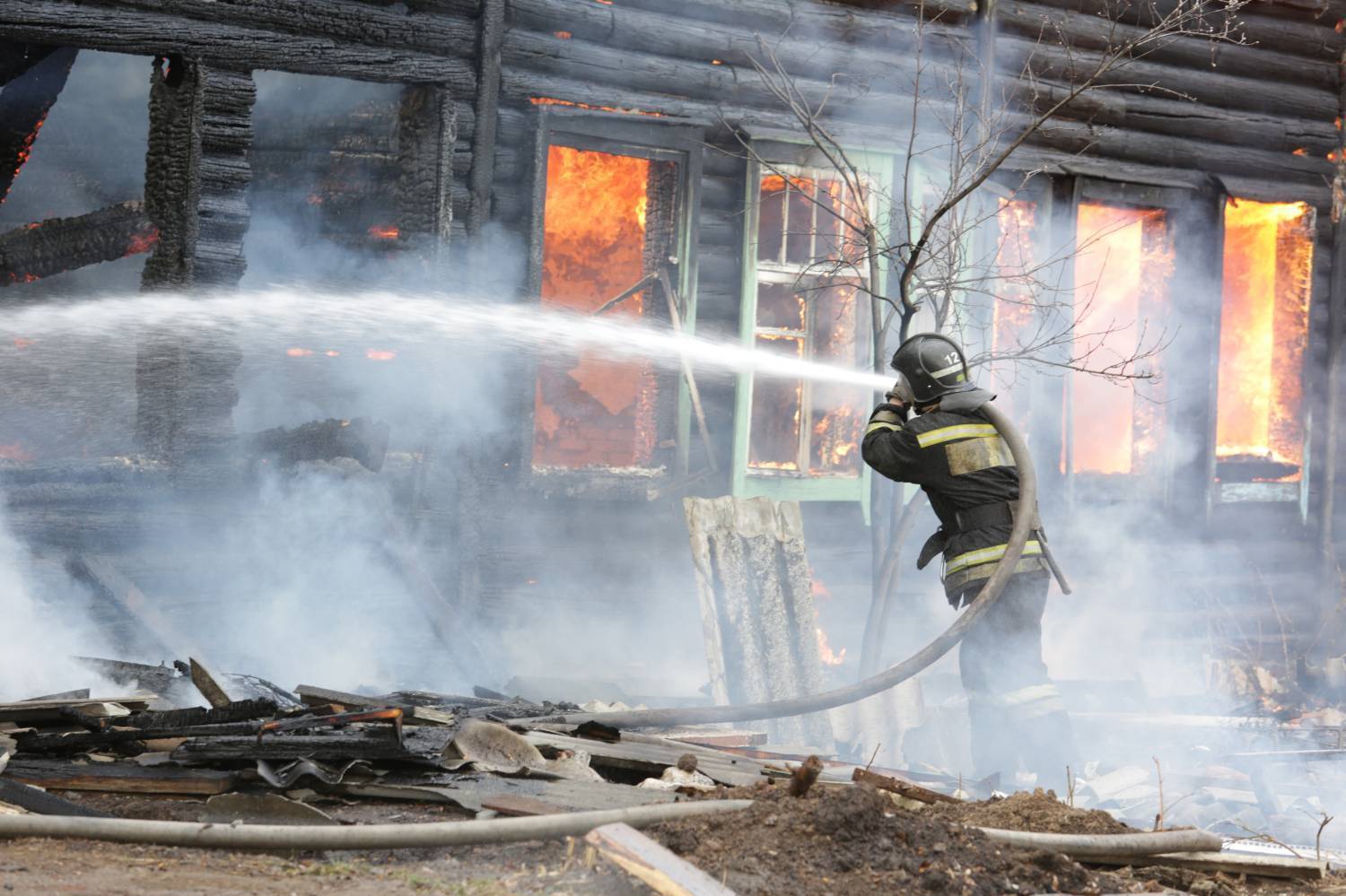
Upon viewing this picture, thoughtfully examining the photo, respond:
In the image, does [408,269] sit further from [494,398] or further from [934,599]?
[934,599]

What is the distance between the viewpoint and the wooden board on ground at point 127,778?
3848 millimetres

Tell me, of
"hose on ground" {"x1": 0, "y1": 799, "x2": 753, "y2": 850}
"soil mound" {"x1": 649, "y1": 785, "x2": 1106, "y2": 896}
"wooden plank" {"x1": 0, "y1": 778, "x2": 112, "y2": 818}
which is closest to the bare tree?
"soil mound" {"x1": 649, "y1": 785, "x2": 1106, "y2": 896}

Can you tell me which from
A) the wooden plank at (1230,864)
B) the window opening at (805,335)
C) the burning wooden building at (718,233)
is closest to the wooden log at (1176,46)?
the burning wooden building at (718,233)

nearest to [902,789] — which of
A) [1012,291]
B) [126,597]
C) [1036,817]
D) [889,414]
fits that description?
[1036,817]

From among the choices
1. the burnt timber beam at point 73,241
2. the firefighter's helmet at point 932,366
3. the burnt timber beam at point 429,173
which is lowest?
the firefighter's helmet at point 932,366

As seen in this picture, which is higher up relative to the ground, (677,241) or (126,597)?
(677,241)

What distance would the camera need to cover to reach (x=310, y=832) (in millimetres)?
3018

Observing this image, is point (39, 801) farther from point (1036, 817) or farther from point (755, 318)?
point (755, 318)

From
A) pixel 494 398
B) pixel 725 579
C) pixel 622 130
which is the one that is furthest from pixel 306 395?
pixel 725 579

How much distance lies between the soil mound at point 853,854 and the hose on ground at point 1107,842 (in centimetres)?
7

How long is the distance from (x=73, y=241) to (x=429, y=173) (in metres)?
1.94

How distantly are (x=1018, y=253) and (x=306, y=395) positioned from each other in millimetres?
5357

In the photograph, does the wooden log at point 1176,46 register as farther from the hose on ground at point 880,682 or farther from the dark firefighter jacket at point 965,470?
the hose on ground at point 880,682

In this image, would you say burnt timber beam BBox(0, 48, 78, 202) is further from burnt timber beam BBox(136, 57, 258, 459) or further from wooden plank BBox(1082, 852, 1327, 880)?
wooden plank BBox(1082, 852, 1327, 880)
